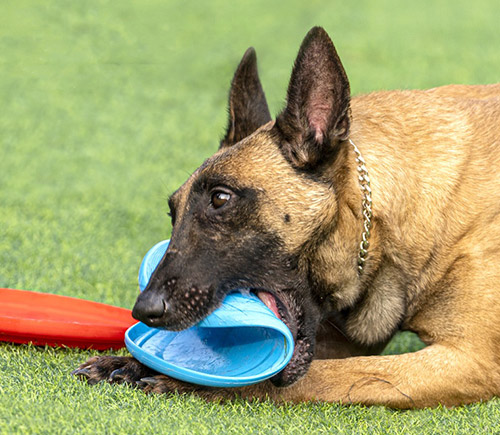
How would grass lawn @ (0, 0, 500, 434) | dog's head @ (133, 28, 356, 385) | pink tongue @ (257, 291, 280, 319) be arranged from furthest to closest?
pink tongue @ (257, 291, 280, 319) → dog's head @ (133, 28, 356, 385) → grass lawn @ (0, 0, 500, 434)

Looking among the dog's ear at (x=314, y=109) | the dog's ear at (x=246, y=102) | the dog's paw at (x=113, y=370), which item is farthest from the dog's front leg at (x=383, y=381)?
the dog's ear at (x=246, y=102)

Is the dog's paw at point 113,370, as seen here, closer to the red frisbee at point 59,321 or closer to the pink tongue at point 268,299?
the red frisbee at point 59,321

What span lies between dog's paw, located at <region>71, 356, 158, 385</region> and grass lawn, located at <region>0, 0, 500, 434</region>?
0.33ft

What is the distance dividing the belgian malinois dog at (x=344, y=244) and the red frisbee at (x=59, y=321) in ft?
1.25

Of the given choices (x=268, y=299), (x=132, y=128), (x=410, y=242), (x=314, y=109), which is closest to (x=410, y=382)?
(x=410, y=242)

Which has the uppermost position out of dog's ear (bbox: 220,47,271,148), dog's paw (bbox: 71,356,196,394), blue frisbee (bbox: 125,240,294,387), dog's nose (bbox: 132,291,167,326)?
dog's ear (bbox: 220,47,271,148)

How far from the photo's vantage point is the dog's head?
3.38 meters

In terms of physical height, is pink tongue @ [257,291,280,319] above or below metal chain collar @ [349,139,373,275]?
below

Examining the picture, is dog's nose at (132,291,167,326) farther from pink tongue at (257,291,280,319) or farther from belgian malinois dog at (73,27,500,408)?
pink tongue at (257,291,280,319)

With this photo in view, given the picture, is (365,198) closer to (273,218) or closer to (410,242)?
(410,242)

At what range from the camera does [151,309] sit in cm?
332

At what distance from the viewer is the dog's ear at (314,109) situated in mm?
3465

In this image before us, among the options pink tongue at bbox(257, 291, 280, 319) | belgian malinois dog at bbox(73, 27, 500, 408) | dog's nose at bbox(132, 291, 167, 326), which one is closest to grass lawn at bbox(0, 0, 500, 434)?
belgian malinois dog at bbox(73, 27, 500, 408)

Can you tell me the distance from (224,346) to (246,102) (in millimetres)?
1384
